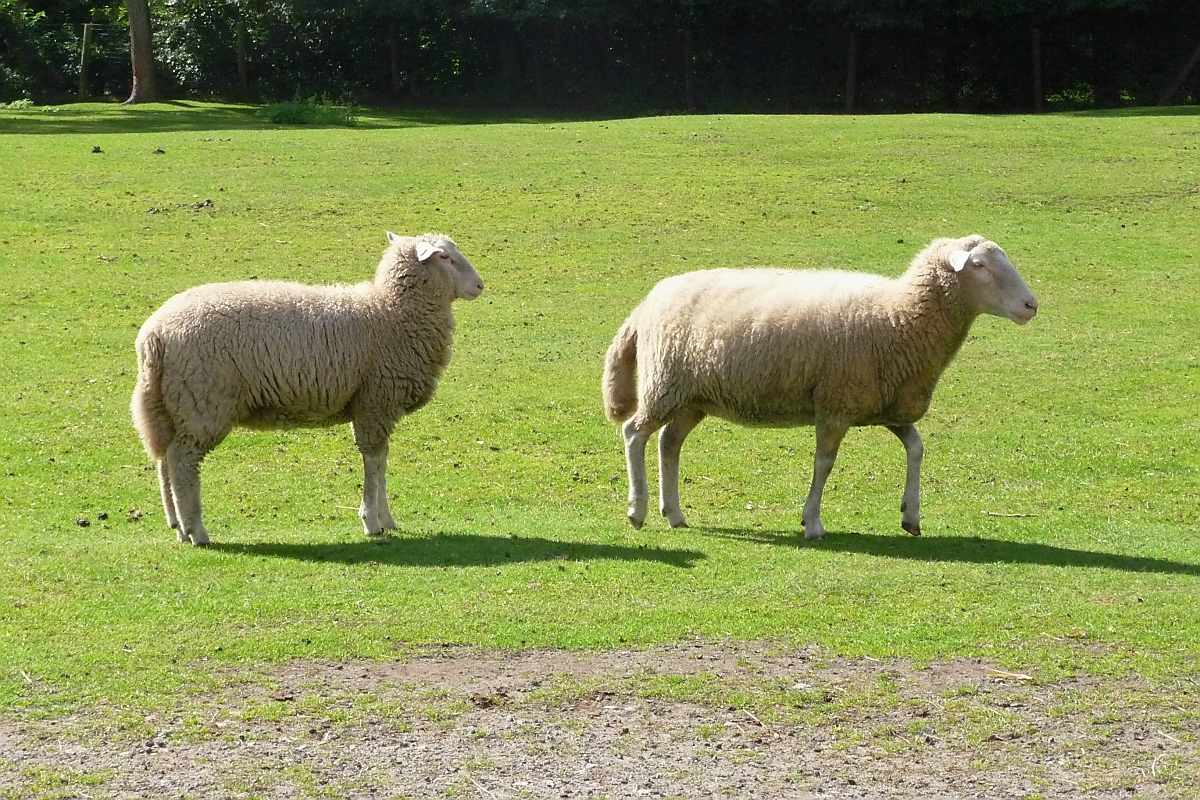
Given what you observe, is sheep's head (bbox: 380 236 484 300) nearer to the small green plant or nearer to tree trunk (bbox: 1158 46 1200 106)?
the small green plant

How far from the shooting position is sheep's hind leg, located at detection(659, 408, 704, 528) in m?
11.9

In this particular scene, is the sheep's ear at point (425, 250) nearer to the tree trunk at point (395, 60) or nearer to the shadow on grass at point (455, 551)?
the shadow on grass at point (455, 551)

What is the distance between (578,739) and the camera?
7129mm

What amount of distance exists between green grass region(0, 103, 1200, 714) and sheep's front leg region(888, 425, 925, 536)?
0.27m

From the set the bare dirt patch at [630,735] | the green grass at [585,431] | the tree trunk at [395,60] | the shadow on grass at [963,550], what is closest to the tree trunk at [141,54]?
the tree trunk at [395,60]

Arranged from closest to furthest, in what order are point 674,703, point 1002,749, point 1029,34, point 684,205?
point 1002,749
point 674,703
point 684,205
point 1029,34

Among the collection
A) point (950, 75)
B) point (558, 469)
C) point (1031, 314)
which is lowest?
point (558, 469)

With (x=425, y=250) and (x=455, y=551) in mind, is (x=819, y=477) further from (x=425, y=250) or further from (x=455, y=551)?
(x=425, y=250)

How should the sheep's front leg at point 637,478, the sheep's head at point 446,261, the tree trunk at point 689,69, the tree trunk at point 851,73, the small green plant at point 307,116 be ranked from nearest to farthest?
the sheep's head at point 446,261 → the sheep's front leg at point 637,478 → the small green plant at point 307,116 → the tree trunk at point 851,73 → the tree trunk at point 689,69

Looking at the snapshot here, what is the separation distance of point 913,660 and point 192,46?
42119 mm

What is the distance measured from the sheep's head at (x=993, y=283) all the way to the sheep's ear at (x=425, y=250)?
3.89 meters

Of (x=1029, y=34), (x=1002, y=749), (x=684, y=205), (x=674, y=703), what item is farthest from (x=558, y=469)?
(x=1029, y=34)

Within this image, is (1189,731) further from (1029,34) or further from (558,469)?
(1029,34)

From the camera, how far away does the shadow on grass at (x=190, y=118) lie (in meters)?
34.7
